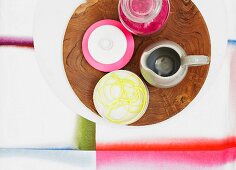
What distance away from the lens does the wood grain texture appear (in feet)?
2.57

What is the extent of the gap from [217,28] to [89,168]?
0.37 m

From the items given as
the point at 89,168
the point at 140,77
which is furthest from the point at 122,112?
the point at 89,168

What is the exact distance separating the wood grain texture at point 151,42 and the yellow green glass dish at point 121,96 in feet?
0.10

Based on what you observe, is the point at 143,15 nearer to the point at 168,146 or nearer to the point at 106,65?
the point at 106,65

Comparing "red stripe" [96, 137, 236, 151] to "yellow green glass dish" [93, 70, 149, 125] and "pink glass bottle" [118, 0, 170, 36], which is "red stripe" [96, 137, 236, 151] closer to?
"yellow green glass dish" [93, 70, 149, 125]

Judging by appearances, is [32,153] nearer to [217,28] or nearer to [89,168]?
[89,168]

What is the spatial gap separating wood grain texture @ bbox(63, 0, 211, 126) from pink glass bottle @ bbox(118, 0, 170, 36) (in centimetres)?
2

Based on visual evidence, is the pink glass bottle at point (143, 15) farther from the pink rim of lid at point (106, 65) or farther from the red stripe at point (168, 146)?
the red stripe at point (168, 146)

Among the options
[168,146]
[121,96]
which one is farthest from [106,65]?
[168,146]

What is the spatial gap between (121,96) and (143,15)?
0.14 metres

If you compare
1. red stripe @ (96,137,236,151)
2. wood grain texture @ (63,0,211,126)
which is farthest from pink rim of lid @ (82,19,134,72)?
red stripe @ (96,137,236,151)

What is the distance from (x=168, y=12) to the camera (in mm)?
776

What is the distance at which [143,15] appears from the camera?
2.46 ft

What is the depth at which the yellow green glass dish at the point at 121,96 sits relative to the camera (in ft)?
2.45
